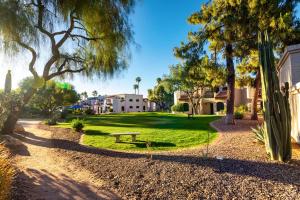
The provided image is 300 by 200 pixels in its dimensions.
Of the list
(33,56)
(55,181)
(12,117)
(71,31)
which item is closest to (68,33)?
(71,31)

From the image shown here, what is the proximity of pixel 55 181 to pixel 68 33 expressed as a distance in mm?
9290

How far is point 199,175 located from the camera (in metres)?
5.86

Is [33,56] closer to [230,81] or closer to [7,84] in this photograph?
[7,84]

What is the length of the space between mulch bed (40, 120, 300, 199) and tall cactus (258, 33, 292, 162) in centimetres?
42

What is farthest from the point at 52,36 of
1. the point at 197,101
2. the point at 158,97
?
the point at 158,97

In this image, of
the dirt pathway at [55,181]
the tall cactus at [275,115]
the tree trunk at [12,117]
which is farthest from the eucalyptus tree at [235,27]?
the dirt pathway at [55,181]

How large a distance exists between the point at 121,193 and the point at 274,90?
5608 mm

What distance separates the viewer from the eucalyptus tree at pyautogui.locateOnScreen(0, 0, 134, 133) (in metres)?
10.8

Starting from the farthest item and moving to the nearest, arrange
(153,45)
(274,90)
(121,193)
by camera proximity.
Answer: (153,45), (274,90), (121,193)

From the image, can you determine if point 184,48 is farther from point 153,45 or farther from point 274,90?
point 274,90

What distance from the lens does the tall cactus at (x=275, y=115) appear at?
6883 mm

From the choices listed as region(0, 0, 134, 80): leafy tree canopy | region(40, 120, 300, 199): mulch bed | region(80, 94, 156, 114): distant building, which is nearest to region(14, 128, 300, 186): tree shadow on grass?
region(40, 120, 300, 199): mulch bed

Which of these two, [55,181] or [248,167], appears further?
[248,167]

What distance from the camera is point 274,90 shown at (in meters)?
7.23
